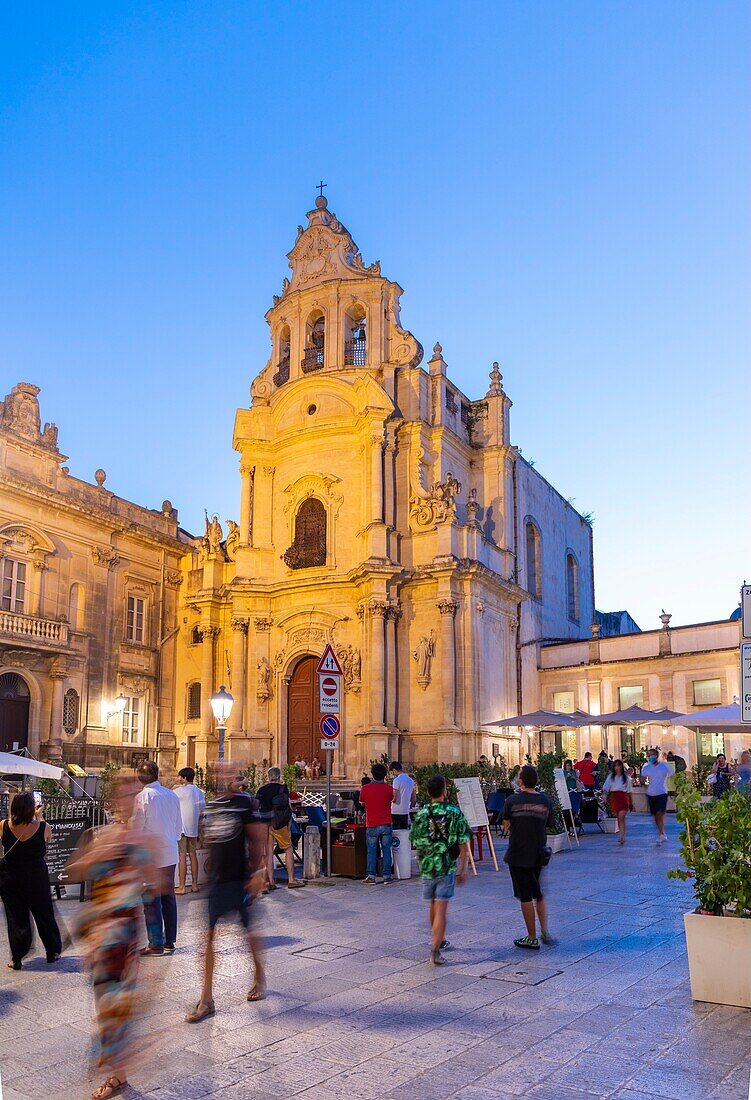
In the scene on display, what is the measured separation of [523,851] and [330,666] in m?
5.73

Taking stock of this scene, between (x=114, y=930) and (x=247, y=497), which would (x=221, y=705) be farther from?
(x=247, y=497)

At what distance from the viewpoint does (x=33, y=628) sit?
96.0ft

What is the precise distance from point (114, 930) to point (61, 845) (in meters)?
7.77

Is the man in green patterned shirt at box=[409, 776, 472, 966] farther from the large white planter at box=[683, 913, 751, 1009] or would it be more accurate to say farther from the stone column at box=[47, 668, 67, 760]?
the stone column at box=[47, 668, 67, 760]

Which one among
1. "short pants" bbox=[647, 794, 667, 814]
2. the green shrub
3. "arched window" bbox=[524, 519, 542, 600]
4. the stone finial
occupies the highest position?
the stone finial

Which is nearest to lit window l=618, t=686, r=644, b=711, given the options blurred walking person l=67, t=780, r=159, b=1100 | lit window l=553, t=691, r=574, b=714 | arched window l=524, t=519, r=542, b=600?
lit window l=553, t=691, r=574, b=714

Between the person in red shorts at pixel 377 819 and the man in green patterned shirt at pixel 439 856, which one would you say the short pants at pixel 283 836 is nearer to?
the person in red shorts at pixel 377 819

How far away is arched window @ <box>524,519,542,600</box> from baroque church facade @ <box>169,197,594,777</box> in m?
2.25

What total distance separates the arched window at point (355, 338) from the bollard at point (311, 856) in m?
23.6

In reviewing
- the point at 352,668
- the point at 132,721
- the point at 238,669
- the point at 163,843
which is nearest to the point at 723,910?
the point at 163,843

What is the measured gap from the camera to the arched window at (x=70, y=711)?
30.7m

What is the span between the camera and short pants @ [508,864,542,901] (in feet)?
29.8

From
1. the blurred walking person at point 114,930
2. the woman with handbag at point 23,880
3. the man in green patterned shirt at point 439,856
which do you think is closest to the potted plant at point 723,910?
the man in green patterned shirt at point 439,856

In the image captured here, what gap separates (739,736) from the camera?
107 ft
